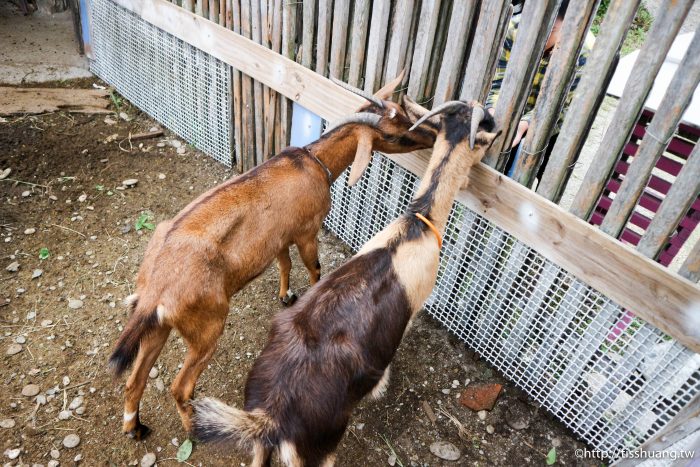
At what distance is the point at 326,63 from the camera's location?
3807mm

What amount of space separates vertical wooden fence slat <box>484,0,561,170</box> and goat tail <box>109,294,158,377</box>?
2248mm

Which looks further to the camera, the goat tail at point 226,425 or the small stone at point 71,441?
the small stone at point 71,441

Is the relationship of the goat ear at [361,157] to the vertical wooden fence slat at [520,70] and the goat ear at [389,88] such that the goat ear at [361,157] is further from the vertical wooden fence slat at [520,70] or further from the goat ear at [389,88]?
the vertical wooden fence slat at [520,70]

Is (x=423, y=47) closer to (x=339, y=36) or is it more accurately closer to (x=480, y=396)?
(x=339, y=36)

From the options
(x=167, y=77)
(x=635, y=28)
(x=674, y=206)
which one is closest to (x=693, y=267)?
(x=674, y=206)

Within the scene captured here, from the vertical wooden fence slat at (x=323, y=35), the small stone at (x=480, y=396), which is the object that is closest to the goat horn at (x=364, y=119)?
the vertical wooden fence slat at (x=323, y=35)

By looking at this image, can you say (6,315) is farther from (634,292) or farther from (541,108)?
(634,292)

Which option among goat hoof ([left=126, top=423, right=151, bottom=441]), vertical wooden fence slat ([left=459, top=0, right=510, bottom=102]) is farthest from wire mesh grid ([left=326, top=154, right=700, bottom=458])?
goat hoof ([left=126, top=423, right=151, bottom=441])

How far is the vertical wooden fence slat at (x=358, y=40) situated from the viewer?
3.34 meters

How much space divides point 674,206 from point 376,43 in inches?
83.5

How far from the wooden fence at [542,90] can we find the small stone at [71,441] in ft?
9.26

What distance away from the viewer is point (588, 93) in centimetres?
250

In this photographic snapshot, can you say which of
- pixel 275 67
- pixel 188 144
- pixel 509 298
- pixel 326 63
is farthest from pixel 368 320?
pixel 188 144

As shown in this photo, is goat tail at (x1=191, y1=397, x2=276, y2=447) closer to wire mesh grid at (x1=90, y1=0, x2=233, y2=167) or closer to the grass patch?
wire mesh grid at (x1=90, y1=0, x2=233, y2=167)
